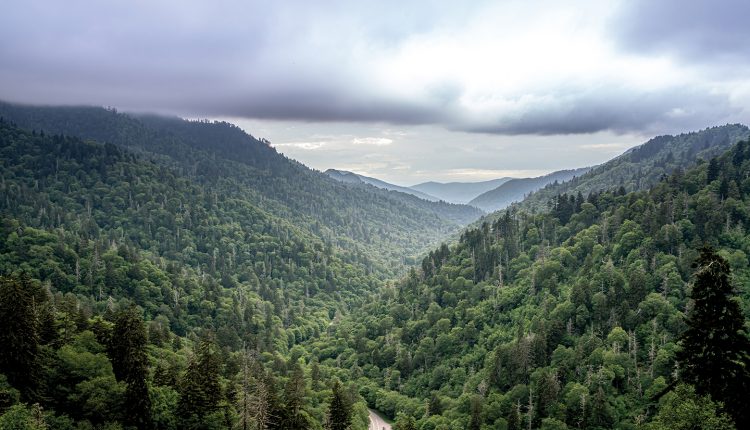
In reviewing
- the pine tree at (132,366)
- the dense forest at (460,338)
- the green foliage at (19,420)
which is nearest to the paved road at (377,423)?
the dense forest at (460,338)

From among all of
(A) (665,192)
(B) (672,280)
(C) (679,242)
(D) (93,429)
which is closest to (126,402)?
(D) (93,429)

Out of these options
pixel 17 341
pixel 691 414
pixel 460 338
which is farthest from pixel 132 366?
pixel 460 338

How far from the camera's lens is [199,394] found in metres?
63.5

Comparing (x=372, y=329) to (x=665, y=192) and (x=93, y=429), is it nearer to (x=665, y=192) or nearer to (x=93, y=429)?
(x=665, y=192)

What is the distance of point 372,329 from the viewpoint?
188m

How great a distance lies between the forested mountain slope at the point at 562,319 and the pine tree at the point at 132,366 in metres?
69.0

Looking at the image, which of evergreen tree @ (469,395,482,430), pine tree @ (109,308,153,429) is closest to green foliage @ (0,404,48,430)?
pine tree @ (109,308,153,429)

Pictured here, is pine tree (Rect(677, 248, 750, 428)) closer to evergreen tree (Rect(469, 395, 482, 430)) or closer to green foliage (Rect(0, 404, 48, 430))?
green foliage (Rect(0, 404, 48, 430))

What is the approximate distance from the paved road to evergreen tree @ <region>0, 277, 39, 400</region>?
9048 cm

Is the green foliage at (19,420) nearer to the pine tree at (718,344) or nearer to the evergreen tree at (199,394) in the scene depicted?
the evergreen tree at (199,394)

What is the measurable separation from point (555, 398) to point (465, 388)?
30731 mm

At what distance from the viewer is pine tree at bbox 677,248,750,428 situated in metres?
32.0

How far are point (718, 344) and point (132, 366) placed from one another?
60.5 meters

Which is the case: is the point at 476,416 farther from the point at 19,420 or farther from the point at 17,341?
the point at 19,420
